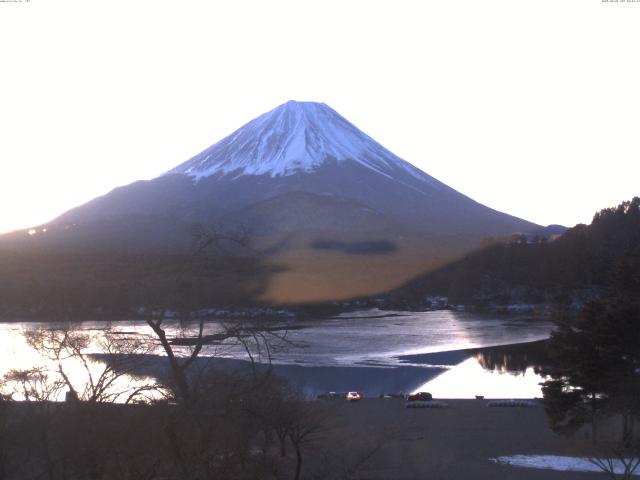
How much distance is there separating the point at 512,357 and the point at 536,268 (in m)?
15.0

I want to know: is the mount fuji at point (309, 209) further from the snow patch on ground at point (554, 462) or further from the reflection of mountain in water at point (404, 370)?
the snow patch on ground at point (554, 462)

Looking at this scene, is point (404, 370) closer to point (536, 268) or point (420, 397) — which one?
point (420, 397)

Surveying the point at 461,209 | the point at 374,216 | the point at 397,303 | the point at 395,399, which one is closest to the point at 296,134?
the point at 461,209

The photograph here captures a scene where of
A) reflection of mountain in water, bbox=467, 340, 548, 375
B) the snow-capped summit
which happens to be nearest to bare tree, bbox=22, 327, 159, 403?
reflection of mountain in water, bbox=467, 340, 548, 375

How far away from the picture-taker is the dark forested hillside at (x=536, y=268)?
29766 mm

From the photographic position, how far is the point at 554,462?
905 cm

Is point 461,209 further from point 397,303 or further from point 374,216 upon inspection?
point 397,303

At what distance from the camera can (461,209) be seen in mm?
49500

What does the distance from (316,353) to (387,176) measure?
37.3m

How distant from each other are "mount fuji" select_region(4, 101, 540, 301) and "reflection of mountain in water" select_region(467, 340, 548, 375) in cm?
326

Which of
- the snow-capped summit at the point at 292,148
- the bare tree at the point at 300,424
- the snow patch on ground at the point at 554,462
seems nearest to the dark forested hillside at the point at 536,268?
the snow patch on ground at the point at 554,462

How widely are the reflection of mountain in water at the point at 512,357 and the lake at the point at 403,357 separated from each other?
0.02 metres

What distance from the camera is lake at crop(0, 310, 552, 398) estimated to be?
15242 millimetres

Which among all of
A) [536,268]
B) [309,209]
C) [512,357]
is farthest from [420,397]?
[536,268]
